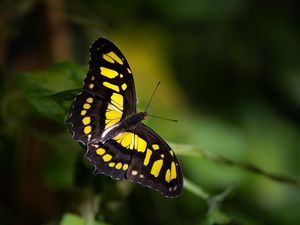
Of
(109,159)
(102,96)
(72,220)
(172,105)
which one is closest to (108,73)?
(102,96)

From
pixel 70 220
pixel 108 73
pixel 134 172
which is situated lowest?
pixel 70 220

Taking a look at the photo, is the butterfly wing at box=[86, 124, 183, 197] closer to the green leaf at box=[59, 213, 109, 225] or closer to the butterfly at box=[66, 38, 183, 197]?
the butterfly at box=[66, 38, 183, 197]

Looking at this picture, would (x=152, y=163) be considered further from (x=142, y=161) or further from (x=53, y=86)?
(x=53, y=86)

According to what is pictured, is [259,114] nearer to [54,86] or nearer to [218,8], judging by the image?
[218,8]

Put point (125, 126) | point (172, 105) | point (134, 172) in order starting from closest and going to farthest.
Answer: point (134, 172) < point (125, 126) < point (172, 105)

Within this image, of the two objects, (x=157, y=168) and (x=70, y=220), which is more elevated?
(x=157, y=168)

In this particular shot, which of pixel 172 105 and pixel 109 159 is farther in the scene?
pixel 172 105

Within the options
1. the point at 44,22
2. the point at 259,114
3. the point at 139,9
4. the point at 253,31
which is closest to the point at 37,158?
the point at 44,22

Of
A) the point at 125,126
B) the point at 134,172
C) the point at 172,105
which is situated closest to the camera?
the point at 134,172
